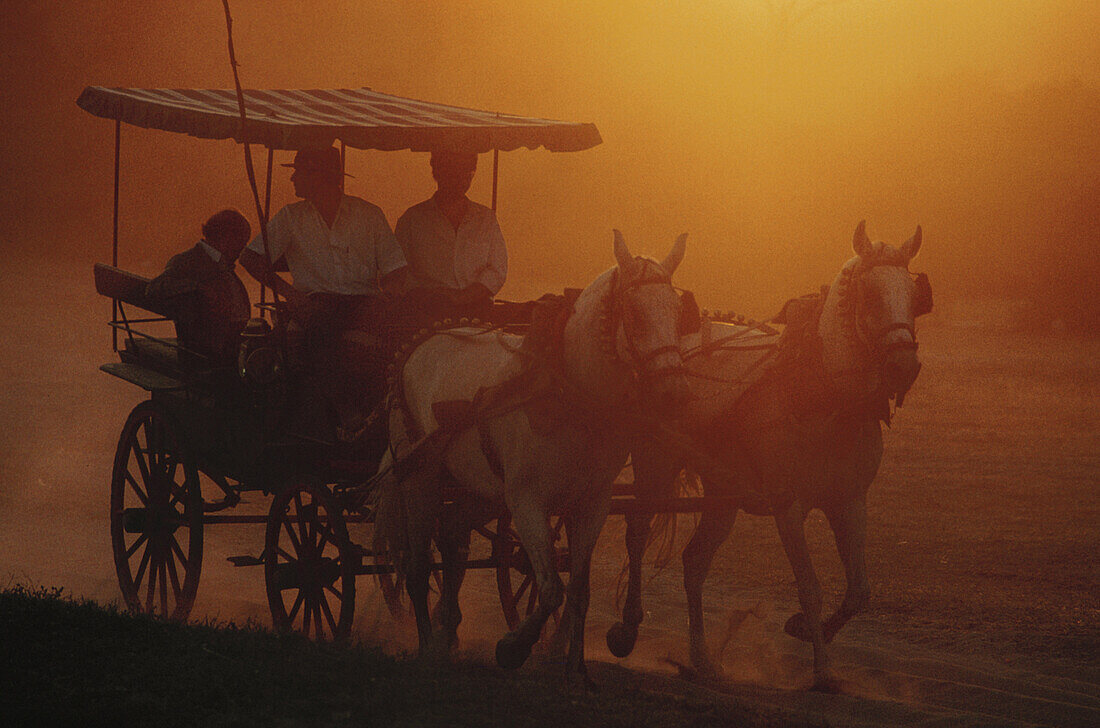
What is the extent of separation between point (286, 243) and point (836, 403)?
3.24 metres

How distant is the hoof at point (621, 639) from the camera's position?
7.18 m

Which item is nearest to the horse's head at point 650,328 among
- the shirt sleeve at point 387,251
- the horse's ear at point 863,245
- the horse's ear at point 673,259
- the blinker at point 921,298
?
the horse's ear at point 673,259

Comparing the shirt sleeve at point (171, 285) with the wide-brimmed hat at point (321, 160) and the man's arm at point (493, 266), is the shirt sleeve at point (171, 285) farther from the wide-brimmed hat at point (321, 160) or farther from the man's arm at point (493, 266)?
the man's arm at point (493, 266)

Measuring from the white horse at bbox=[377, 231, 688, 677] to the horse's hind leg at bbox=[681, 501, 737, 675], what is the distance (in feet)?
4.52

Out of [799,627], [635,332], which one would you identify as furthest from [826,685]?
[635,332]

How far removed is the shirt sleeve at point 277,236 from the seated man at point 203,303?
0.52 meters

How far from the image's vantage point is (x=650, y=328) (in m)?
5.27

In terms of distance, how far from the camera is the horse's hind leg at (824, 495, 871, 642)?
21.3ft

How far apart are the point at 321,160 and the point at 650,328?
119 inches

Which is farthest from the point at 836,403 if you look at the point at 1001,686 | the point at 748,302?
the point at 748,302

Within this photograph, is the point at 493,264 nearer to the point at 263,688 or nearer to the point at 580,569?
the point at 580,569

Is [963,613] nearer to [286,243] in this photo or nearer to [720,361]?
[720,361]

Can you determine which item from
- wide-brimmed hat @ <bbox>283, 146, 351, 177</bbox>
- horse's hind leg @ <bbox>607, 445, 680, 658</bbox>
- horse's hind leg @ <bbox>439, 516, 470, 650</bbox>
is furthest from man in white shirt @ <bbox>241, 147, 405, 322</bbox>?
horse's hind leg @ <bbox>607, 445, 680, 658</bbox>

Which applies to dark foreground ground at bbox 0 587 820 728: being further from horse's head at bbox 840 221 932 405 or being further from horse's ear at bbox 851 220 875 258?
horse's ear at bbox 851 220 875 258
